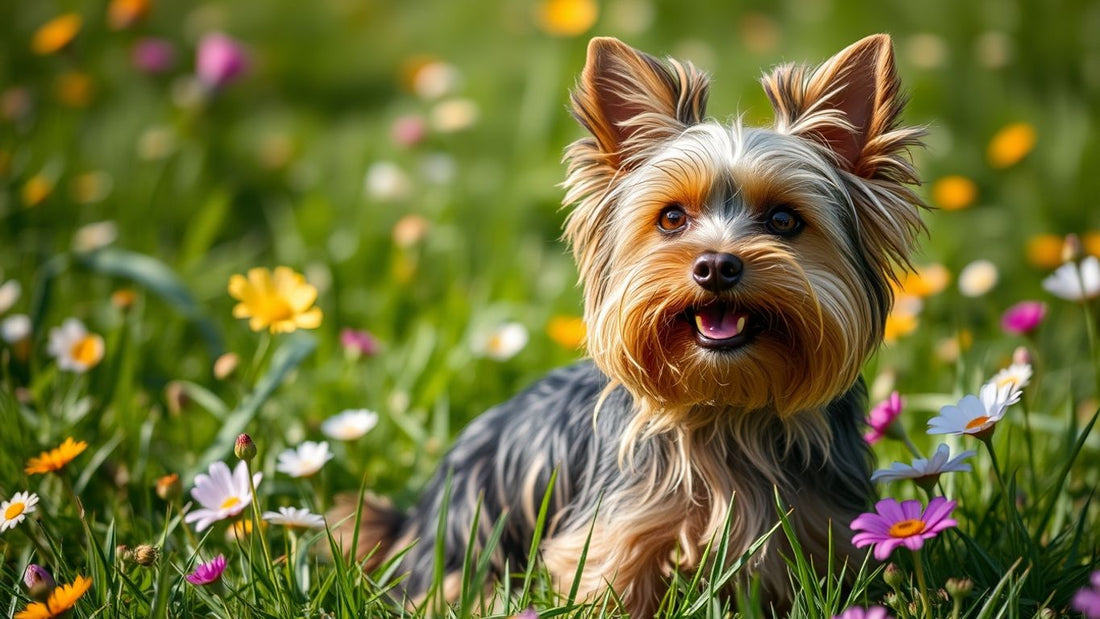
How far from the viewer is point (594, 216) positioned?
286 cm

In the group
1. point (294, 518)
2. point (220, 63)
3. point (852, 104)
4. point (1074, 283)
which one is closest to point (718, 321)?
point (852, 104)

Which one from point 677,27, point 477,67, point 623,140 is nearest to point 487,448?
point 623,140

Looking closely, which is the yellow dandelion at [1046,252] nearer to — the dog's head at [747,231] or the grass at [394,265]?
the grass at [394,265]

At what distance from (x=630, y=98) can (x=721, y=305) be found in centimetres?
66

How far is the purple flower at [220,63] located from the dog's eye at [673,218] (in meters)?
3.90

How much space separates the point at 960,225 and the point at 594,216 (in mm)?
3412

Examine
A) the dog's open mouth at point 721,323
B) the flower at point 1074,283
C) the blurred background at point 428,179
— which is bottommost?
the blurred background at point 428,179

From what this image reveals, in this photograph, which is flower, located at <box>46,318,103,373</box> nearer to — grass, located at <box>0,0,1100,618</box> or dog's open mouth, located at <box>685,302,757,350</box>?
grass, located at <box>0,0,1100,618</box>

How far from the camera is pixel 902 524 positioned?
7.22ft

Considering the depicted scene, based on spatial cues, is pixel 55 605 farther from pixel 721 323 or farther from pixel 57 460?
pixel 721 323

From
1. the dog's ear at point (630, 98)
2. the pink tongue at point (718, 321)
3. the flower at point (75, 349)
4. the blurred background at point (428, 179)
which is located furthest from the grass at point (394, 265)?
the pink tongue at point (718, 321)

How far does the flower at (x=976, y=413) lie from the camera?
2.30 metres

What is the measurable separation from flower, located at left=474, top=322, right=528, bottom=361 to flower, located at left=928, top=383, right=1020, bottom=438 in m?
2.02

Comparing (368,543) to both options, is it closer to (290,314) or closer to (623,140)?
(290,314)
